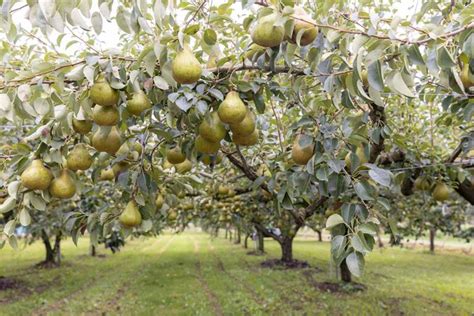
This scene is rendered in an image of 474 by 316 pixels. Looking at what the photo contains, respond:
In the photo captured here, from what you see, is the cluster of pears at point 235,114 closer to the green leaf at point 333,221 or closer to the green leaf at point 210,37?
the green leaf at point 210,37

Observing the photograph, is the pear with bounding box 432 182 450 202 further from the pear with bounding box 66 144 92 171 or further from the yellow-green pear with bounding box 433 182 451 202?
the pear with bounding box 66 144 92 171

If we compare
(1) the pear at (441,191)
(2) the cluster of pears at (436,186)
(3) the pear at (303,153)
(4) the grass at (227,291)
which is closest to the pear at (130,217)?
(3) the pear at (303,153)

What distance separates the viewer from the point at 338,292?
35.3 feet

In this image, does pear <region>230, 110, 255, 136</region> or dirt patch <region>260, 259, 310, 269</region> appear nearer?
pear <region>230, 110, 255, 136</region>

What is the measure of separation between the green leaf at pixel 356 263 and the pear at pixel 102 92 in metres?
1.17

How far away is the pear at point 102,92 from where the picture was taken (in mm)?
1690

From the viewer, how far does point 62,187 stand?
2.12 metres

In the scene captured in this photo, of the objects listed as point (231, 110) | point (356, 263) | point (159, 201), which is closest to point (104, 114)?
point (231, 110)

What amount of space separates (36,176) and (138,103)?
0.66 meters

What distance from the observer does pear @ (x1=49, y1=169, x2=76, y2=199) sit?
6.96ft

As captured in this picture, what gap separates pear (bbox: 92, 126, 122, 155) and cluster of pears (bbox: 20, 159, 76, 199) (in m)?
0.28

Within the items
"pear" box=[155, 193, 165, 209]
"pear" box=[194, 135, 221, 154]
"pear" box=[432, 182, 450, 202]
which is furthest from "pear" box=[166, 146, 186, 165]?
"pear" box=[432, 182, 450, 202]

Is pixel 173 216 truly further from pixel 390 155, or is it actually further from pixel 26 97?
pixel 26 97

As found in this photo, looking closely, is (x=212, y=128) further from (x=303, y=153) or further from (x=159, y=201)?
(x=159, y=201)
